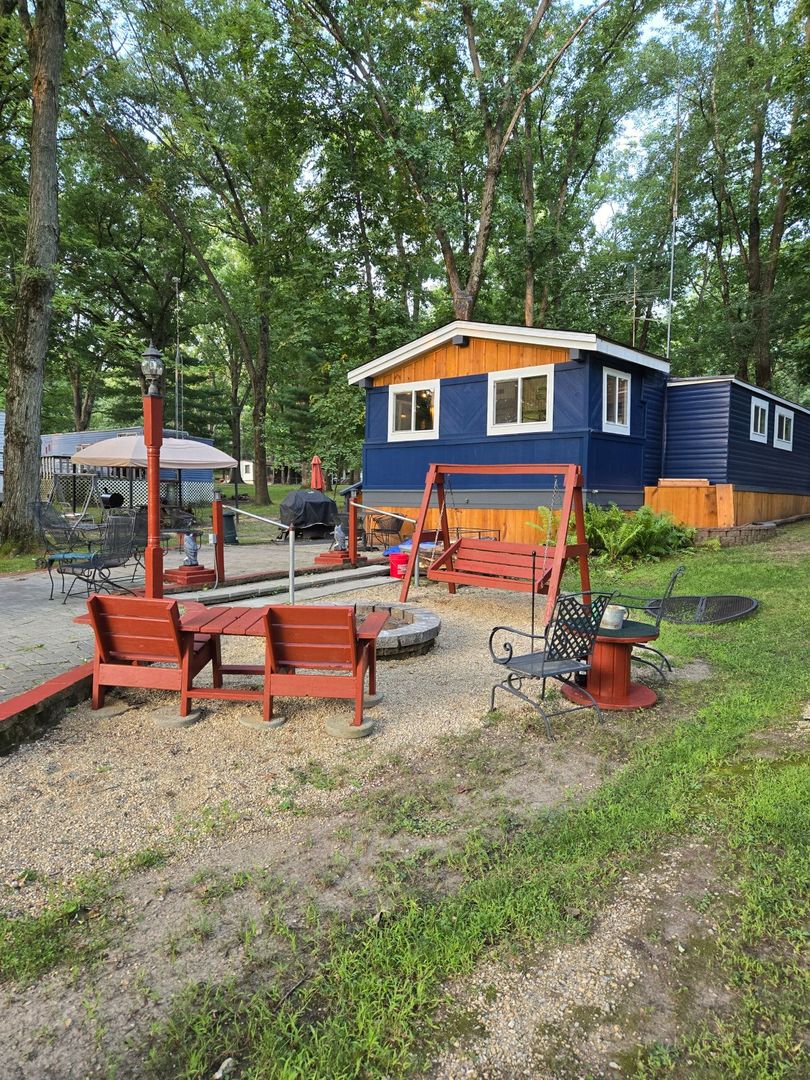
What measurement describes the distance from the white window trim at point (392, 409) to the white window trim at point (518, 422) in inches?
58.6

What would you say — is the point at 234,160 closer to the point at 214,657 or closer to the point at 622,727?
the point at 214,657

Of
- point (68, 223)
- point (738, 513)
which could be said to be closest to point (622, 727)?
point (738, 513)

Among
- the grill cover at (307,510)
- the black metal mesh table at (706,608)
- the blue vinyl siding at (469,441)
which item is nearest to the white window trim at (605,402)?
the blue vinyl siding at (469,441)

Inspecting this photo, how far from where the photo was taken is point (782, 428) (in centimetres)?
1702

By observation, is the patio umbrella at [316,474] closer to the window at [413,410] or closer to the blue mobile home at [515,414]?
the blue mobile home at [515,414]

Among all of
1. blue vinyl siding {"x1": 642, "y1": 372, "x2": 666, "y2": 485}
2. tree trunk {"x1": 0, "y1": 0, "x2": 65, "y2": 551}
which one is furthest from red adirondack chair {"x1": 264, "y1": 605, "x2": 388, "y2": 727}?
blue vinyl siding {"x1": 642, "y1": 372, "x2": 666, "y2": 485}

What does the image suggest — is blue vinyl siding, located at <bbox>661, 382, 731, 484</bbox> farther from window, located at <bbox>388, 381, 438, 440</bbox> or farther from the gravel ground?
the gravel ground

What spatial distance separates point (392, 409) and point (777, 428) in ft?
35.4

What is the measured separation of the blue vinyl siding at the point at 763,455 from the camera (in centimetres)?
1404

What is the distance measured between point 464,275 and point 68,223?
15659mm

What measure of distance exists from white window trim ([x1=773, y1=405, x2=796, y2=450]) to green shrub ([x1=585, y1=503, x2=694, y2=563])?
25.6 feet

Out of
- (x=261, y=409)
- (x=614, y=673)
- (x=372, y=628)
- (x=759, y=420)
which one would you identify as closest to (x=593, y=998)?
(x=372, y=628)

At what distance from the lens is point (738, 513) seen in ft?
45.9

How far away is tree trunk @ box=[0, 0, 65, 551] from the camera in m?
11.3
